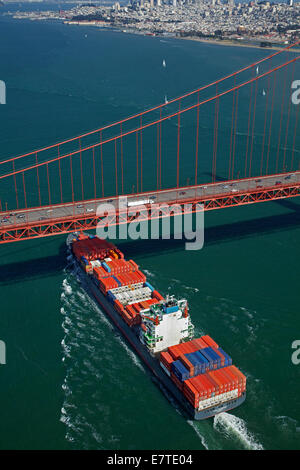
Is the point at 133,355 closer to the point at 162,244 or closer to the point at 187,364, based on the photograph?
the point at 187,364

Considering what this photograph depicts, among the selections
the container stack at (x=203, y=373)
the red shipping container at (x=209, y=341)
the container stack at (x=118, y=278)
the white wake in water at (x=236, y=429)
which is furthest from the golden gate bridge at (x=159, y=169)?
the white wake in water at (x=236, y=429)

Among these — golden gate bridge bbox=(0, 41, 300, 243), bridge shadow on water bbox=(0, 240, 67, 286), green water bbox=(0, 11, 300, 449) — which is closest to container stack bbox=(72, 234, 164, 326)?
green water bbox=(0, 11, 300, 449)

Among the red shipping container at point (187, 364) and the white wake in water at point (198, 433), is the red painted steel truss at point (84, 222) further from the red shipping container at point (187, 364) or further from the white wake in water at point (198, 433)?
the white wake in water at point (198, 433)

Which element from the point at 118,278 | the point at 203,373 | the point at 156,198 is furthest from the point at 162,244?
the point at 203,373

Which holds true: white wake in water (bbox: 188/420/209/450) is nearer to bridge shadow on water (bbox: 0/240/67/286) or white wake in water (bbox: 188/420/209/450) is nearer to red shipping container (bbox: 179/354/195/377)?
red shipping container (bbox: 179/354/195/377)

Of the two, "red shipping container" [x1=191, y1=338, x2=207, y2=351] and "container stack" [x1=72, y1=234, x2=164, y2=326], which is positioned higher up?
"container stack" [x1=72, y1=234, x2=164, y2=326]
